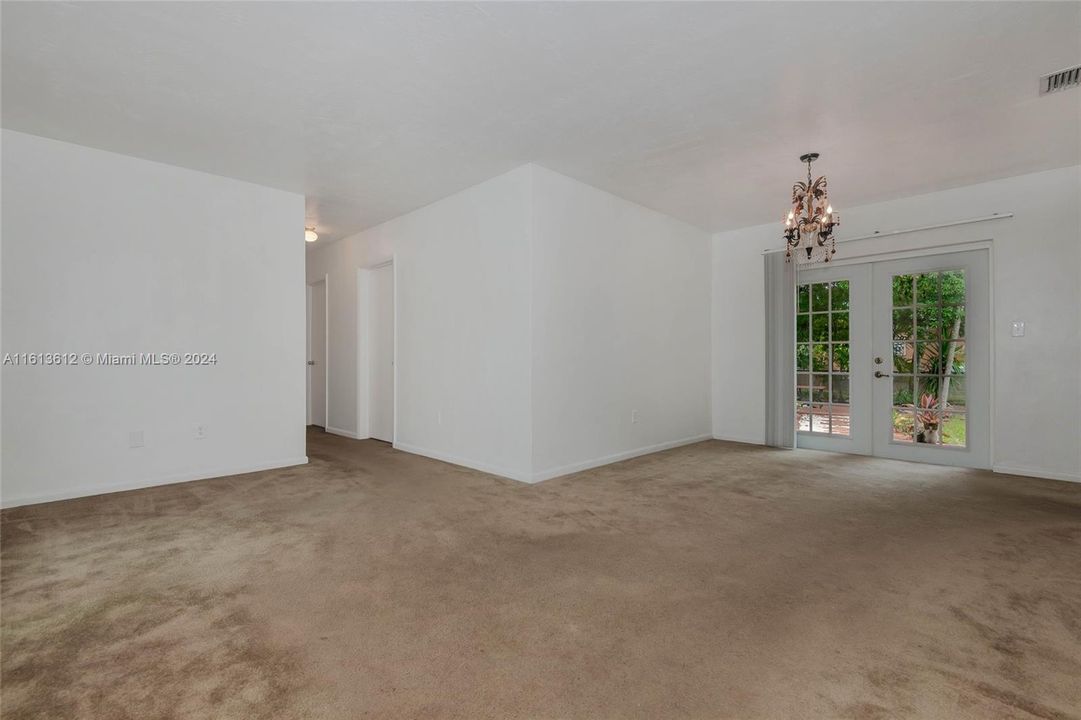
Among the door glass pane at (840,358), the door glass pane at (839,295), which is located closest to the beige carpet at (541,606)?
the door glass pane at (840,358)

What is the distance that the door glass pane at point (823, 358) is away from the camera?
5762 mm

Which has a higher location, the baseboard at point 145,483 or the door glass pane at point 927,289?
the door glass pane at point 927,289

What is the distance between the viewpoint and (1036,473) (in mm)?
4578

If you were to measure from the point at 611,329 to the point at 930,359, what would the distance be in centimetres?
326

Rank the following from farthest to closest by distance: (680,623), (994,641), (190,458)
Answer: (190,458) → (680,623) → (994,641)

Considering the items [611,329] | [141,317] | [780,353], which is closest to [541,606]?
[611,329]

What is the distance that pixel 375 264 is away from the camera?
247 inches

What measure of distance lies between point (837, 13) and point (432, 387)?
4.31 m

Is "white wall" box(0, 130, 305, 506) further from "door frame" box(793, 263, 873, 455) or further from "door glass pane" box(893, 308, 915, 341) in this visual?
"door glass pane" box(893, 308, 915, 341)

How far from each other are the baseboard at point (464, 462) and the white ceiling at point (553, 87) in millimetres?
2638

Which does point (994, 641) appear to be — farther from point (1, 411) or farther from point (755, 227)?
point (1, 411)

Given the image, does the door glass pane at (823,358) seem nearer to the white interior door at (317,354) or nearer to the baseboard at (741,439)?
the baseboard at (741,439)

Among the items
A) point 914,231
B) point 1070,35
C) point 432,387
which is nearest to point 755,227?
point 914,231

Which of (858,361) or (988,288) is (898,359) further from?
(988,288)
